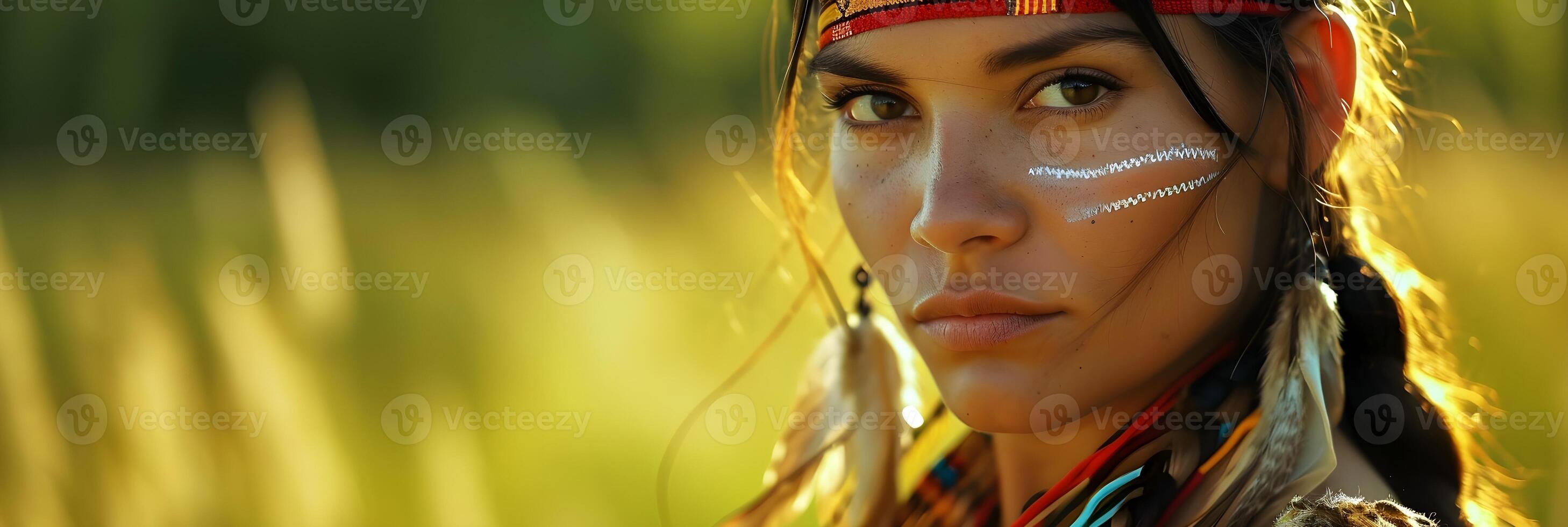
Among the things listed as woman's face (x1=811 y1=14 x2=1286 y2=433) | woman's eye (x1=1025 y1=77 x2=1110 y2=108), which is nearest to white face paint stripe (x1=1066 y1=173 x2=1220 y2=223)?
woman's face (x1=811 y1=14 x2=1286 y2=433)

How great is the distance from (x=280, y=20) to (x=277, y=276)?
703 mm

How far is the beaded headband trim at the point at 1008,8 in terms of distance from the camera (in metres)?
1.08

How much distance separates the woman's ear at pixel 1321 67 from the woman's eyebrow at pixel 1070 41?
20 cm

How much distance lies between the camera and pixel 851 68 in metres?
1.24

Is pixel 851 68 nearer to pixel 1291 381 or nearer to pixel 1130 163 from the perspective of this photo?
pixel 1130 163

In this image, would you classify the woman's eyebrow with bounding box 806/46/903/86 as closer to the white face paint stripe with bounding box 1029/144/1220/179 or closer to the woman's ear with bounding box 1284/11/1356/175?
the white face paint stripe with bounding box 1029/144/1220/179

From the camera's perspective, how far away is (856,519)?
1.65 m

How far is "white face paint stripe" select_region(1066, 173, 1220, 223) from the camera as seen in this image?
1.09 metres

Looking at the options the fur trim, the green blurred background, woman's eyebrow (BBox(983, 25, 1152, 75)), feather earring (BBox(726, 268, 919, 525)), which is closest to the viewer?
the fur trim

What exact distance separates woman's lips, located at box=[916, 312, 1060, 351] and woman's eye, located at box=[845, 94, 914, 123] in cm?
25

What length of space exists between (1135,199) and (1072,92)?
13cm

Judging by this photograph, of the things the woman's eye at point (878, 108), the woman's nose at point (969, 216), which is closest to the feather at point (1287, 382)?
the woman's nose at point (969, 216)

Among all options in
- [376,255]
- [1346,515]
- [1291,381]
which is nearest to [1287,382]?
[1291,381]

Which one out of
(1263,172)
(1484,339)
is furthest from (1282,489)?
(1484,339)
